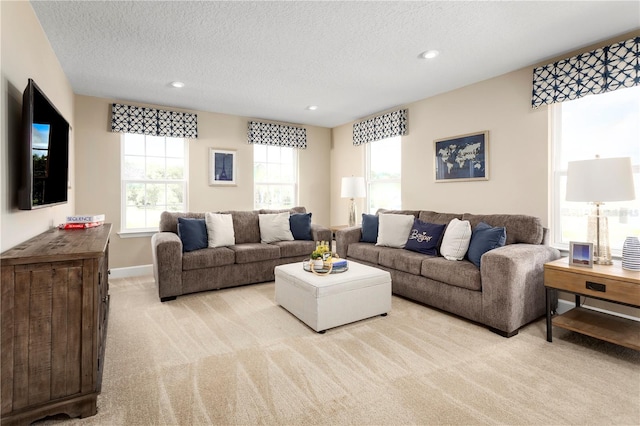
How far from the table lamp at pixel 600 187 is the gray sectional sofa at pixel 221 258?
2964 mm

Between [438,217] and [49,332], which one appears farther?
[438,217]

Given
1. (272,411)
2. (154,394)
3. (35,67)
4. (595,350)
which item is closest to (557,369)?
(595,350)

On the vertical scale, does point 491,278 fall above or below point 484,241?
below

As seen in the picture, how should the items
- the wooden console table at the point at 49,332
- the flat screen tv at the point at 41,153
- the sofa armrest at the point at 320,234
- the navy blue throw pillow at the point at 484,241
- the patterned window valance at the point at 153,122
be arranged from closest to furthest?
the wooden console table at the point at 49,332
the flat screen tv at the point at 41,153
the navy blue throw pillow at the point at 484,241
the patterned window valance at the point at 153,122
the sofa armrest at the point at 320,234

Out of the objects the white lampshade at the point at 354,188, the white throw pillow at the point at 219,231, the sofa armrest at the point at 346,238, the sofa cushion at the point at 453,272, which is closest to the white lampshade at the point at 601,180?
the sofa cushion at the point at 453,272

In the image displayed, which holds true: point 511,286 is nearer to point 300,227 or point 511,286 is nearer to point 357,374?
point 357,374

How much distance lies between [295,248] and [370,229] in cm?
105

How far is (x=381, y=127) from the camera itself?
5023 mm

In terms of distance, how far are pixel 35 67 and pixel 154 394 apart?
2.45m

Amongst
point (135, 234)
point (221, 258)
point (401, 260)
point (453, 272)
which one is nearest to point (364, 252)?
point (401, 260)

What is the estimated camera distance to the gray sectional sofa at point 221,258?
3475mm

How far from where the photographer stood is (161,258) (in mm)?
3428

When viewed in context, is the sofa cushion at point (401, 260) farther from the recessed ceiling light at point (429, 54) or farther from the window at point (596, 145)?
the recessed ceiling light at point (429, 54)

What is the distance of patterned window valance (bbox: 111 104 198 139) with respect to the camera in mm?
4363
